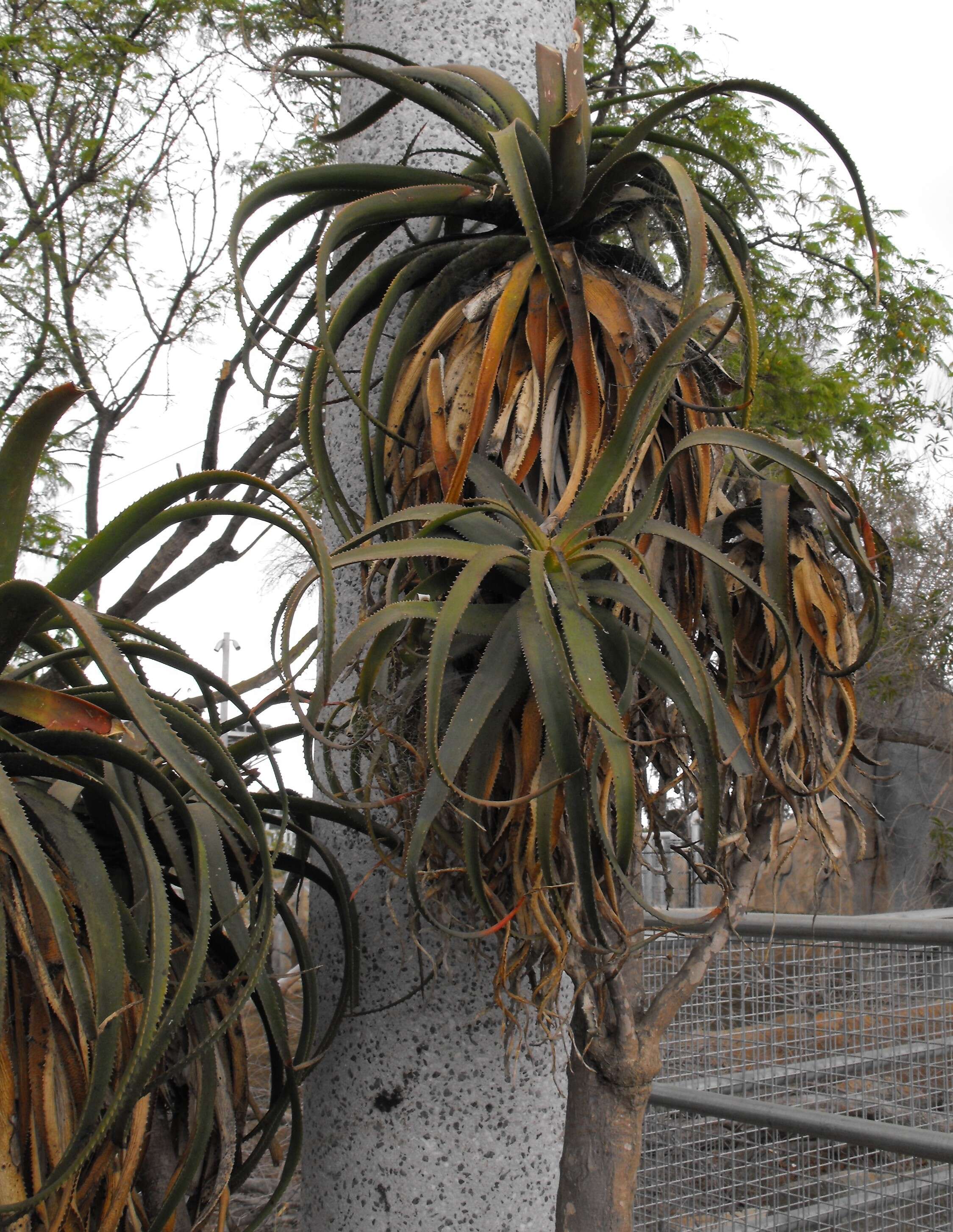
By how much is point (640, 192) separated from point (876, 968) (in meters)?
1.64

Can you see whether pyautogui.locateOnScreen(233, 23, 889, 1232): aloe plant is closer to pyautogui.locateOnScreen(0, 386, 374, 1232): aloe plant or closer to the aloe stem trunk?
the aloe stem trunk

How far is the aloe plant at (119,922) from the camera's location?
0.81m

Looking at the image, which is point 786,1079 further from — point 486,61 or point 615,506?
point 486,61

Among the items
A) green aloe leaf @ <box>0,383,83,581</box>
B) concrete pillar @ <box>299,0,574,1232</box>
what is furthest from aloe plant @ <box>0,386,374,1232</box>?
concrete pillar @ <box>299,0,574,1232</box>

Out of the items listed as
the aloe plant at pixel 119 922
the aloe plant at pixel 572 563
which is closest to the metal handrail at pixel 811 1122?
the aloe plant at pixel 572 563

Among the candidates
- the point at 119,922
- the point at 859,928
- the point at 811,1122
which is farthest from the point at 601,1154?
the point at 811,1122

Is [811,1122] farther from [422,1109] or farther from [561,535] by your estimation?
[561,535]

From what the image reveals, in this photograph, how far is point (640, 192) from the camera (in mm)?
1233

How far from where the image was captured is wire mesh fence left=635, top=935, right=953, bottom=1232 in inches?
84.9

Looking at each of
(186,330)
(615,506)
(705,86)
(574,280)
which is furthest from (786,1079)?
(186,330)

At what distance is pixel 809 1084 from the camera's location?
225 cm

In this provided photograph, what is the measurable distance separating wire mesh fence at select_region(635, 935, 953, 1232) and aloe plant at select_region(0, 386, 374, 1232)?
3.99ft

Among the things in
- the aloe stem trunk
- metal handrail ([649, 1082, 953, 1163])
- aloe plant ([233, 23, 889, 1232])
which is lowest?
metal handrail ([649, 1082, 953, 1163])

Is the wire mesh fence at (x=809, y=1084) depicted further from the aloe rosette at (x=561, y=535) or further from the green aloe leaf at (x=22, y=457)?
the green aloe leaf at (x=22, y=457)
